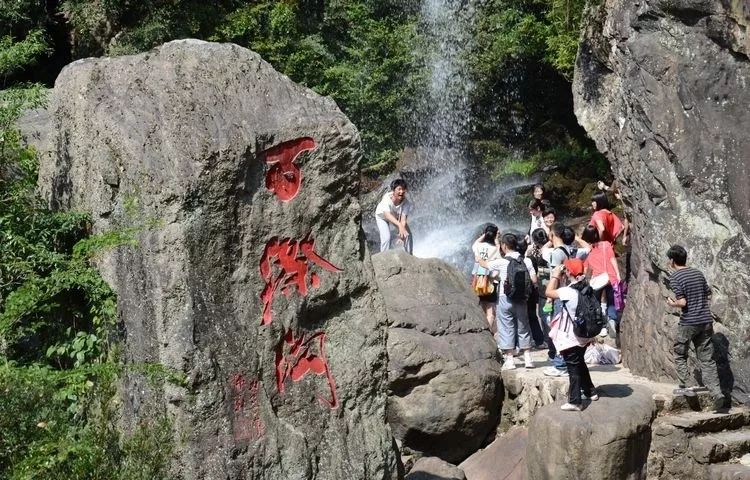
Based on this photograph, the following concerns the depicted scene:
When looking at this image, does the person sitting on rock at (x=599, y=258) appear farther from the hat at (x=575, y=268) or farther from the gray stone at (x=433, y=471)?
the gray stone at (x=433, y=471)

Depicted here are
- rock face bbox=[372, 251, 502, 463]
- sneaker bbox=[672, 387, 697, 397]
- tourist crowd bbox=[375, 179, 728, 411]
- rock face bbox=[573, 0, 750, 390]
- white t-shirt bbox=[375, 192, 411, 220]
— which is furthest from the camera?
white t-shirt bbox=[375, 192, 411, 220]

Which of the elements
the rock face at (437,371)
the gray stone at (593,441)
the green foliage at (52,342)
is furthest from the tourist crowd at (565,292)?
the green foliage at (52,342)

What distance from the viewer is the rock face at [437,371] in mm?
8688

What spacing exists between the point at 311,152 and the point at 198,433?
5.34 ft

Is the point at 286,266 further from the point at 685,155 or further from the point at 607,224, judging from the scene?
the point at 607,224

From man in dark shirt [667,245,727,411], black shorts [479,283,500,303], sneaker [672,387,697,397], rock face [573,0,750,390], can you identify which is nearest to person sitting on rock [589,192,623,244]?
rock face [573,0,750,390]

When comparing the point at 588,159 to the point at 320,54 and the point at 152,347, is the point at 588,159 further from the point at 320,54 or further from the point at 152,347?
the point at 152,347

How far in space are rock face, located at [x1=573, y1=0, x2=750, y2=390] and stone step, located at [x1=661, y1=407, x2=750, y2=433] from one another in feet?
1.02

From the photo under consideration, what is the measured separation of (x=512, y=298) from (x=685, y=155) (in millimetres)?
1923

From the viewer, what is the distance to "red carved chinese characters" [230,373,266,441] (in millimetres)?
5172

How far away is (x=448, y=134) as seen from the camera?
19.8 meters

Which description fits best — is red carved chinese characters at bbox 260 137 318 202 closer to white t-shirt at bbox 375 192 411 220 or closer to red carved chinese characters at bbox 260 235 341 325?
red carved chinese characters at bbox 260 235 341 325

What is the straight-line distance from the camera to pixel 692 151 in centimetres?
862

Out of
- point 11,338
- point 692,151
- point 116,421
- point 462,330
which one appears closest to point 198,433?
point 116,421
